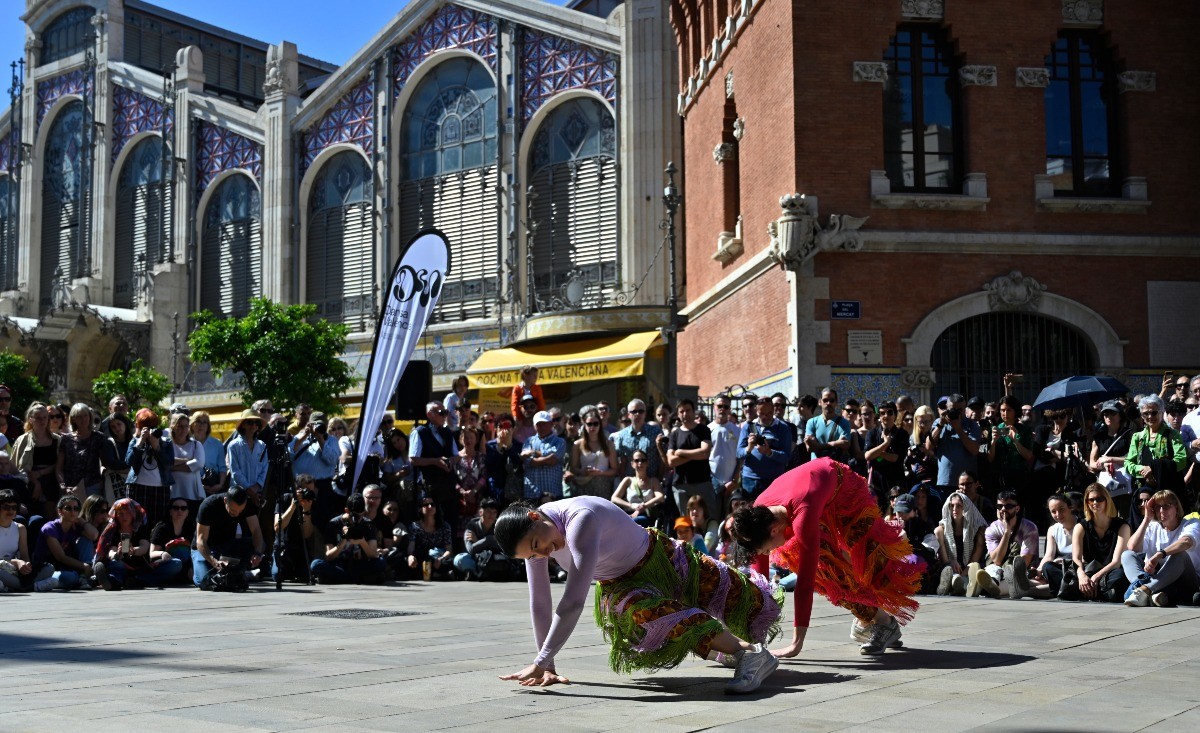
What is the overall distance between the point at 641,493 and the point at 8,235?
47.5 m

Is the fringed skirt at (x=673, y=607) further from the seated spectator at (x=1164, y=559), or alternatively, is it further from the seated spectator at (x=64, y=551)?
the seated spectator at (x=64, y=551)

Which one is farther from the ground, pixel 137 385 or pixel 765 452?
pixel 137 385

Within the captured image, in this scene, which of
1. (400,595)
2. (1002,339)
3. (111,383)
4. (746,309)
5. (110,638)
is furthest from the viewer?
(111,383)

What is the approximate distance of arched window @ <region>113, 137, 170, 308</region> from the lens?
164ft

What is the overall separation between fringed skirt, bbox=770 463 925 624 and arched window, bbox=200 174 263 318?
3995 cm

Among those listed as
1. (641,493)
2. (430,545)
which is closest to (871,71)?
(641,493)

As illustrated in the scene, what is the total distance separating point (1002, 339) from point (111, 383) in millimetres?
33570

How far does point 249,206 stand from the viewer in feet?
154

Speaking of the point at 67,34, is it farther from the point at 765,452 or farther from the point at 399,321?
the point at 765,452

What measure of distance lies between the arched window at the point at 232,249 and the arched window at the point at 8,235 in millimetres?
11942

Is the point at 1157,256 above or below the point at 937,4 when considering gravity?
below

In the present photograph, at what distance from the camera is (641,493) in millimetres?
15758

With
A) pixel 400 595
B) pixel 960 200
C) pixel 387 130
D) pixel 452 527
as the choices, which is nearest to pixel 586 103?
pixel 387 130

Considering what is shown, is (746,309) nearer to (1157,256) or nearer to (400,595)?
(1157,256)
